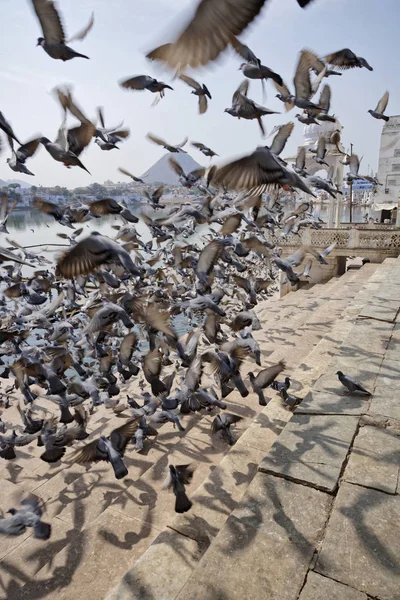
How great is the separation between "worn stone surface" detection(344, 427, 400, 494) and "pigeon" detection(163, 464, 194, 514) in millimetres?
1193

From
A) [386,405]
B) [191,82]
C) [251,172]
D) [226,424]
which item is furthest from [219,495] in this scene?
[191,82]

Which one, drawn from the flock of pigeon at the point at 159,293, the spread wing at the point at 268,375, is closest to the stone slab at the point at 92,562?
the flock of pigeon at the point at 159,293

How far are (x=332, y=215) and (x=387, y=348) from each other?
1769 cm

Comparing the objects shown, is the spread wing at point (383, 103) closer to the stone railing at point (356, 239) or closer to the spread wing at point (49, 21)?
the spread wing at point (49, 21)

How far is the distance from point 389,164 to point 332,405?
35.8 meters

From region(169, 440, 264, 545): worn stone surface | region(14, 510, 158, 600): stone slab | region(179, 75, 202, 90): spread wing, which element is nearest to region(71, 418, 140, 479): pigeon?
region(14, 510, 158, 600): stone slab

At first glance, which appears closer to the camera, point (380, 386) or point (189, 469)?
point (189, 469)

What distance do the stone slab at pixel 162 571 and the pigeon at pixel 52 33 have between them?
4442 mm

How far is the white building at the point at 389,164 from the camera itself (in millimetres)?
32094

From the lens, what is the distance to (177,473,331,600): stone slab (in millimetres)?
1815

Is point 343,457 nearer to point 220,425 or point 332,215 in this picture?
point 220,425

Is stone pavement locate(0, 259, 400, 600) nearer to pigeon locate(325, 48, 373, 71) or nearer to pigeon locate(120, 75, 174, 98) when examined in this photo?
pigeon locate(325, 48, 373, 71)

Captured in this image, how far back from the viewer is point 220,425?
4.04 meters

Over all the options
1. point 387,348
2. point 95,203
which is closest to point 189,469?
point 387,348
